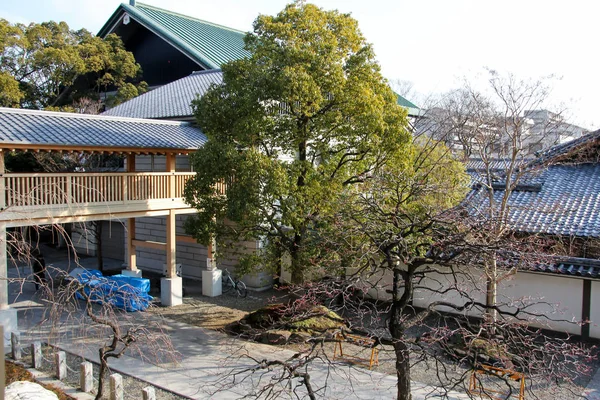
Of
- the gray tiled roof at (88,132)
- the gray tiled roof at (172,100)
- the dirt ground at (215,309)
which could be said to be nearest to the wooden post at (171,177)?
the gray tiled roof at (88,132)

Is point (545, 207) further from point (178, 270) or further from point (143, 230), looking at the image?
point (143, 230)

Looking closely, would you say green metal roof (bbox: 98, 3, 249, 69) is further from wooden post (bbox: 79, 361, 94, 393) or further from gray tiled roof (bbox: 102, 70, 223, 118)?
wooden post (bbox: 79, 361, 94, 393)

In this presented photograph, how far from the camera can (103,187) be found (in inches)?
543

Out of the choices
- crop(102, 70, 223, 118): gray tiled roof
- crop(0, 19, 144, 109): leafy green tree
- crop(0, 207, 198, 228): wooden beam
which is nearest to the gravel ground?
crop(0, 207, 198, 228): wooden beam

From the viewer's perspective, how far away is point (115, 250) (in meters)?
23.7

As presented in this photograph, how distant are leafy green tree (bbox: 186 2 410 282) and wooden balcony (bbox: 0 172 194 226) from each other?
9.06 feet

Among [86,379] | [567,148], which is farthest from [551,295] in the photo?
[86,379]

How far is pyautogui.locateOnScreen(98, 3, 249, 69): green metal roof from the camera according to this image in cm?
2660

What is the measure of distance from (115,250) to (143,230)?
3.32 metres

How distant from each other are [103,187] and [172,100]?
875cm

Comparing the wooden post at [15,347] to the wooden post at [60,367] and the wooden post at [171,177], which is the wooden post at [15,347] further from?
the wooden post at [171,177]

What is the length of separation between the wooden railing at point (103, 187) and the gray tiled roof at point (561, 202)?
30.0ft

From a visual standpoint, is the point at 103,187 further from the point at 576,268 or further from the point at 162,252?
the point at 576,268

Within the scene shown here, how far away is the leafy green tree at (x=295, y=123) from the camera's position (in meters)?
11.6
